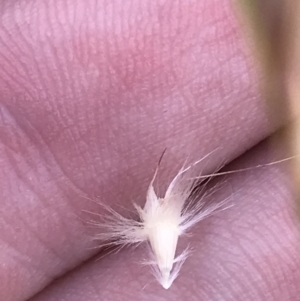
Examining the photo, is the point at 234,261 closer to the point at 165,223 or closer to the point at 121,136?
the point at 165,223

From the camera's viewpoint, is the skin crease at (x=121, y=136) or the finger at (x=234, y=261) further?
the finger at (x=234, y=261)

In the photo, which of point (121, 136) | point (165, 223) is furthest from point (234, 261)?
point (121, 136)

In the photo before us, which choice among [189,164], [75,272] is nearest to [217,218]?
[189,164]

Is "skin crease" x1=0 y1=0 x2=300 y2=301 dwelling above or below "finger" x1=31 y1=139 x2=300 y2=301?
above

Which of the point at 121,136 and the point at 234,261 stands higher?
the point at 121,136

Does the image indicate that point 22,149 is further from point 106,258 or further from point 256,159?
point 256,159

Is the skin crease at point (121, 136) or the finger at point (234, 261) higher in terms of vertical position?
the skin crease at point (121, 136)
